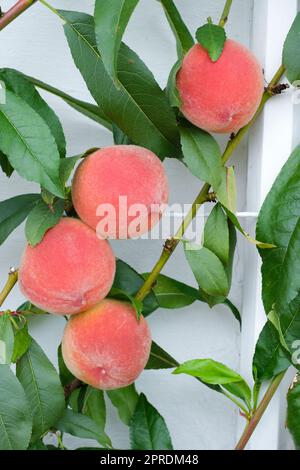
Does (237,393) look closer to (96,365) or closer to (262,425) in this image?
(262,425)

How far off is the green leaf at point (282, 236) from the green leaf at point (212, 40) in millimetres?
141

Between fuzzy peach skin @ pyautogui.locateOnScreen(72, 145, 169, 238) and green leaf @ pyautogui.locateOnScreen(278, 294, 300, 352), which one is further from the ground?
fuzzy peach skin @ pyautogui.locateOnScreen(72, 145, 169, 238)

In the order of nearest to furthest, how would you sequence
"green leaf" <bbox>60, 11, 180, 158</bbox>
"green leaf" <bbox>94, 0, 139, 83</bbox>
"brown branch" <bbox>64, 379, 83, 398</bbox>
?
"green leaf" <bbox>94, 0, 139, 83</bbox> → "green leaf" <bbox>60, 11, 180, 158</bbox> → "brown branch" <bbox>64, 379, 83, 398</bbox>

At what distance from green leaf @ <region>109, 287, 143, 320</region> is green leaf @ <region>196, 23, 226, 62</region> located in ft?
0.83

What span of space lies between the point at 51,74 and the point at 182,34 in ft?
0.70

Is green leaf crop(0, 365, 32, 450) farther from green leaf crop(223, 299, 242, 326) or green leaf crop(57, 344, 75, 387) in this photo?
green leaf crop(223, 299, 242, 326)

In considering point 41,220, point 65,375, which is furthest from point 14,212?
point 65,375

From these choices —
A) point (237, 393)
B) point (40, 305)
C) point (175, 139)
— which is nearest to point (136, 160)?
point (175, 139)

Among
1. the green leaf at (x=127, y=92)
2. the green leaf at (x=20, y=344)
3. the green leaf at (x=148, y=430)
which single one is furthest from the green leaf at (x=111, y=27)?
the green leaf at (x=148, y=430)

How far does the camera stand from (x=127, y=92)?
0.71 m

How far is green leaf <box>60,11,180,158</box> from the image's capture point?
2.32 feet

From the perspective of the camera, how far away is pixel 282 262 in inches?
27.9

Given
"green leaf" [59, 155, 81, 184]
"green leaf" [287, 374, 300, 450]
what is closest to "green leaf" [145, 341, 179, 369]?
"green leaf" [287, 374, 300, 450]

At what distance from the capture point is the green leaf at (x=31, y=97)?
739 mm
